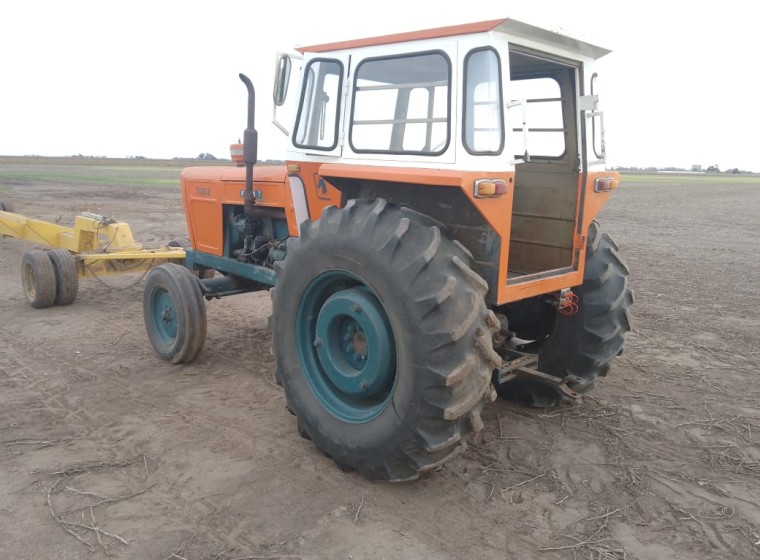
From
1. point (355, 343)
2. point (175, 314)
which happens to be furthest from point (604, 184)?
point (175, 314)

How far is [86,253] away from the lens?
7598 millimetres

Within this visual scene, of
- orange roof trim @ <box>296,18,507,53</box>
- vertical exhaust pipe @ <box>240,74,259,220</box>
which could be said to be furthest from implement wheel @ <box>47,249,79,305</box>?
orange roof trim @ <box>296,18,507,53</box>

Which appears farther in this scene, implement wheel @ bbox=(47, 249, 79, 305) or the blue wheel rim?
implement wheel @ bbox=(47, 249, 79, 305)

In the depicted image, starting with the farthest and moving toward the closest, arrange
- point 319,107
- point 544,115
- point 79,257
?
1. point 79,257
2. point 544,115
3. point 319,107

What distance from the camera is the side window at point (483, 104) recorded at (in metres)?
3.28

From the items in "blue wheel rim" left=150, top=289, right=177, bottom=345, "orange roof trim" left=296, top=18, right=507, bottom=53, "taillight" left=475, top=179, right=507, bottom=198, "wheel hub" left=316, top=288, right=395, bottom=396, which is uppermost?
"orange roof trim" left=296, top=18, right=507, bottom=53

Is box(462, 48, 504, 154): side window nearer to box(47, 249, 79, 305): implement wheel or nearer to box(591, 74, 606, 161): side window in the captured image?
box(591, 74, 606, 161): side window

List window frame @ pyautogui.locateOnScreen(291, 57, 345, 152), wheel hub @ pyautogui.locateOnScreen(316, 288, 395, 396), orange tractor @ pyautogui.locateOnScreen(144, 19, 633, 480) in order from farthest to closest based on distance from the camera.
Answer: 1. window frame @ pyautogui.locateOnScreen(291, 57, 345, 152)
2. wheel hub @ pyautogui.locateOnScreen(316, 288, 395, 396)
3. orange tractor @ pyautogui.locateOnScreen(144, 19, 633, 480)

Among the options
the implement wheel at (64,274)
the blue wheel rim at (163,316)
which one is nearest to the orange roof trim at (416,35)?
the blue wheel rim at (163,316)

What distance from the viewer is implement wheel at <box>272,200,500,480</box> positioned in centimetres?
308

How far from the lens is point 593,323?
4305 mm

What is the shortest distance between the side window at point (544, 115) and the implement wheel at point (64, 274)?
558cm

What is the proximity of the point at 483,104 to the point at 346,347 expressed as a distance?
5.51ft

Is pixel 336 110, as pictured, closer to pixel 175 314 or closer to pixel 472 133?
pixel 472 133
